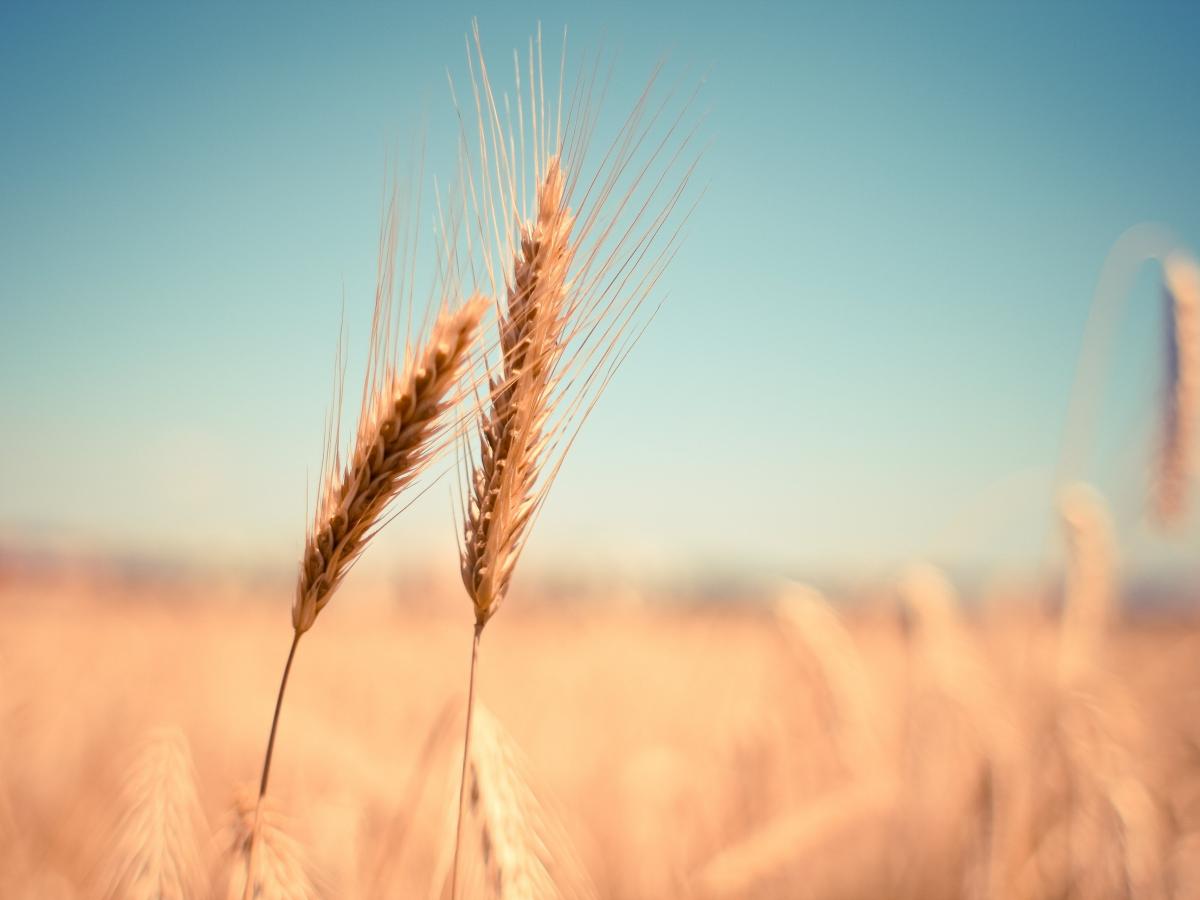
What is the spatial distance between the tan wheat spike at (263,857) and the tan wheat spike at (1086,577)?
320 cm

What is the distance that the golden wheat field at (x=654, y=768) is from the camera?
5.32 feet

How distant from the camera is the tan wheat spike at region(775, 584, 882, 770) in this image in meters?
3.15

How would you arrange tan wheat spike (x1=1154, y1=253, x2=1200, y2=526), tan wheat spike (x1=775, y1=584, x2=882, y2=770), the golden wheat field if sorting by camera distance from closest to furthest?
1. the golden wheat field
2. tan wheat spike (x1=775, y1=584, x2=882, y2=770)
3. tan wheat spike (x1=1154, y1=253, x2=1200, y2=526)

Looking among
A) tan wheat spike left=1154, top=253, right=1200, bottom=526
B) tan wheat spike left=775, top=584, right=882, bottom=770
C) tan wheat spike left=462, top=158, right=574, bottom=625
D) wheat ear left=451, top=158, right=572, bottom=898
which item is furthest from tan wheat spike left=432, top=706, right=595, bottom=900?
tan wheat spike left=1154, top=253, right=1200, bottom=526

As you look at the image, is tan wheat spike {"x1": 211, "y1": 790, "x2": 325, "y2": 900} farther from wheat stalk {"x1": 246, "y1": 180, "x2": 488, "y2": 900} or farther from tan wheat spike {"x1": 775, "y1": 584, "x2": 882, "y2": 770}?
tan wheat spike {"x1": 775, "y1": 584, "x2": 882, "y2": 770}

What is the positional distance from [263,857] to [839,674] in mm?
2649

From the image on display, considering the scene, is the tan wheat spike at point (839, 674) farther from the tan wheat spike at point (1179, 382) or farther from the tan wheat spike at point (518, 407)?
the tan wheat spike at point (518, 407)

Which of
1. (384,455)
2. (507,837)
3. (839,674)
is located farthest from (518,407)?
(839,674)

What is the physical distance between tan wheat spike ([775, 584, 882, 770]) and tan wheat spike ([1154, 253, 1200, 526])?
1891mm

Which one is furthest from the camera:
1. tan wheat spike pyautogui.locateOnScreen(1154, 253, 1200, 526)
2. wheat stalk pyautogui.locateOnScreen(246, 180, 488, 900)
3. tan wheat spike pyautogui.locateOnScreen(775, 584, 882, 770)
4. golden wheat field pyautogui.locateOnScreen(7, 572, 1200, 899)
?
tan wheat spike pyautogui.locateOnScreen(1154, 253, 1200, 526)

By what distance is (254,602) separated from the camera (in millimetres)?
8930

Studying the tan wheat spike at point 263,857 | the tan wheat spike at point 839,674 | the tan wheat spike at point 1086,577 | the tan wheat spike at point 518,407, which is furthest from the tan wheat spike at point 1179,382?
the tan wheat spike at point 263,857

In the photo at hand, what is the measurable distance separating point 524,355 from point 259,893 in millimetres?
919

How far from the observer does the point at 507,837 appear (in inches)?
46.9
